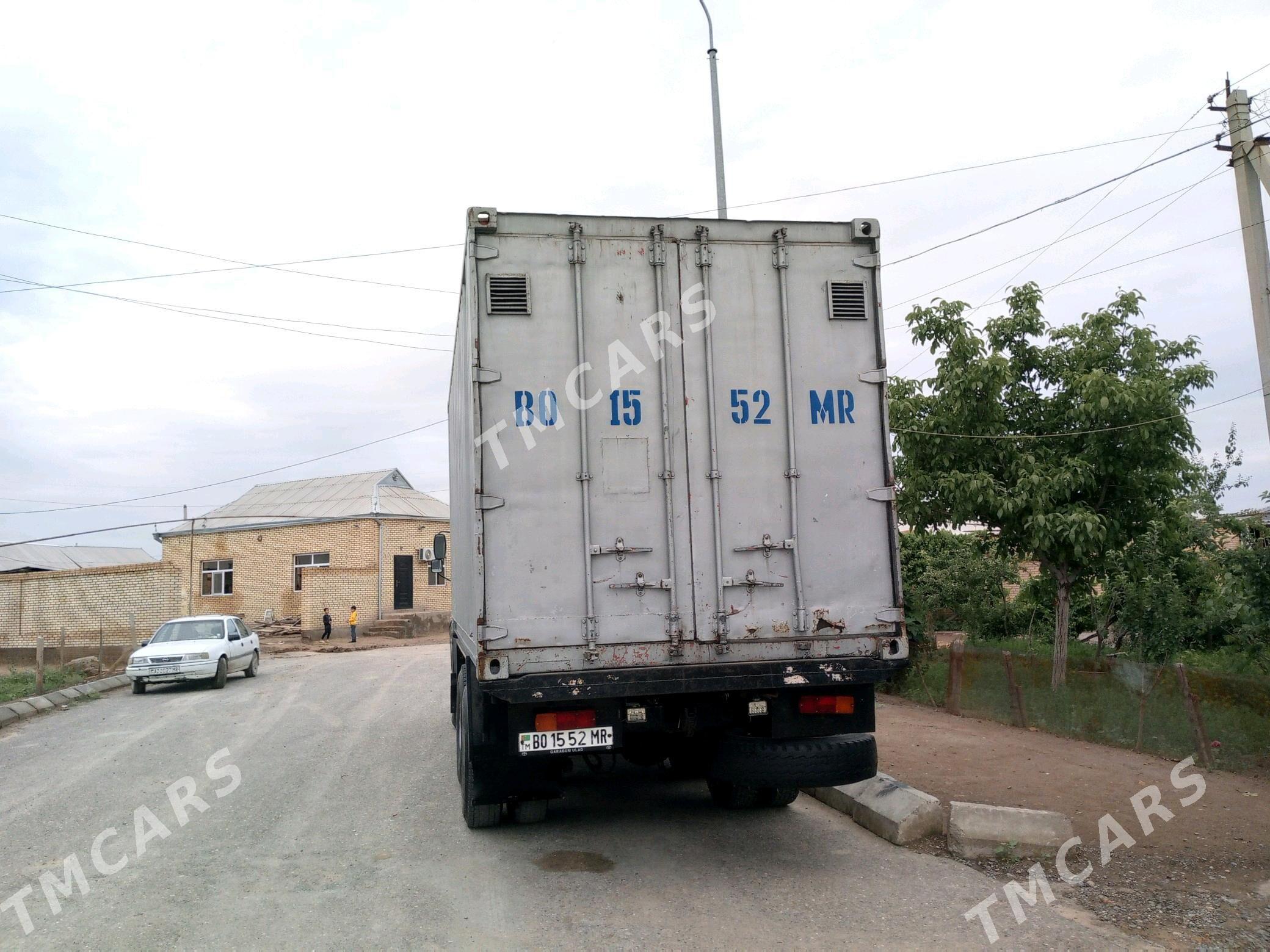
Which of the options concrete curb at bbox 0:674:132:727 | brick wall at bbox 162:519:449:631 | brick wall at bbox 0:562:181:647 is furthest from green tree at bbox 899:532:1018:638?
brick wall at bbox 0:562:181:647

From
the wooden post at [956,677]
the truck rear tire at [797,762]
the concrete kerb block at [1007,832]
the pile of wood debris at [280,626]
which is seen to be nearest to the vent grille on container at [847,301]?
the truck rear tire at [797,762]

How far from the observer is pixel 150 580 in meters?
31.7

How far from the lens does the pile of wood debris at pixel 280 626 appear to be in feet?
112

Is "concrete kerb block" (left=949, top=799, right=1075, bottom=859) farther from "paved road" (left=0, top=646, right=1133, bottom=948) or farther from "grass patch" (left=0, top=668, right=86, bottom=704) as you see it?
"grass patch" (left=0, top=668, right=86, bottom=704)

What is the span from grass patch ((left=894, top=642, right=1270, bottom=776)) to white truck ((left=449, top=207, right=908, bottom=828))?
163 inches

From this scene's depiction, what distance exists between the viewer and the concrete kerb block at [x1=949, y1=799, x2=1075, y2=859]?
5.79 m

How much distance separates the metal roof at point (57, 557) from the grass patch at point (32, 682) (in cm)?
2467

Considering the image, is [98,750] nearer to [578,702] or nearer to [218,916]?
[218,916]

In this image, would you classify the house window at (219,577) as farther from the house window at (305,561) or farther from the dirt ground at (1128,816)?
the dirt ground at (1128,816)

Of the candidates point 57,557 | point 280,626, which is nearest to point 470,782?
point 280,626

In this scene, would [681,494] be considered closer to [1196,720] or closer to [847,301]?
[847,301]

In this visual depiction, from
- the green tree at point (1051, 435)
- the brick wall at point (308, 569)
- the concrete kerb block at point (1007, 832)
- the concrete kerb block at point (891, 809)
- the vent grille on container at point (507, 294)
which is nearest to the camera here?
the vent grille on container at point (507, 294)

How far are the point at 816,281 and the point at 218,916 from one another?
506cm

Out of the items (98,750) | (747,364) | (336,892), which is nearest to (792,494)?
(747,364)
